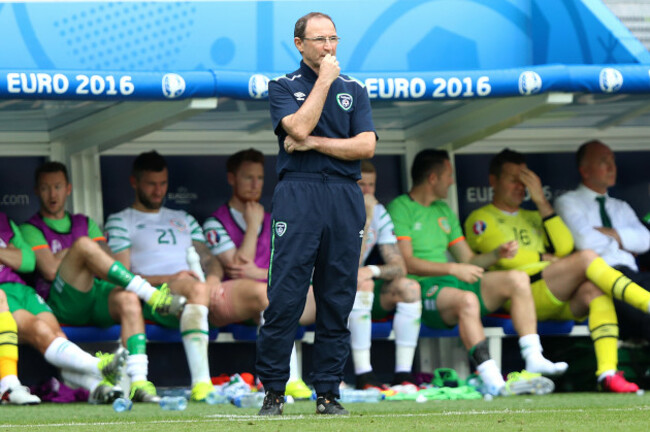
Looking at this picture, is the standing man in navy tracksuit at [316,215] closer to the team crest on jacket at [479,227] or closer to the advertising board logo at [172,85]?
the advertising board logo at [172,85]

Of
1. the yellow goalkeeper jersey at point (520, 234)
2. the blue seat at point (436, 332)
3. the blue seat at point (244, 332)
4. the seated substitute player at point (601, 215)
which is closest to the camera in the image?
the blue seat at point (244, 332)

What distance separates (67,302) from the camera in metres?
7.26

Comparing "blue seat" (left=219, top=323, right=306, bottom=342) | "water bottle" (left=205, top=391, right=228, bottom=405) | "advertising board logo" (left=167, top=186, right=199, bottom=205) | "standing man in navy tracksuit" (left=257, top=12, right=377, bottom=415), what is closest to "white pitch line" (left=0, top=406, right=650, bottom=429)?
"standing man in navy tracksuit" (left=257, top=12, right=377, bottom=415)

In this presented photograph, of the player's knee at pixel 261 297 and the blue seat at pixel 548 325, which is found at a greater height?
the player's knee at pixel 261 297

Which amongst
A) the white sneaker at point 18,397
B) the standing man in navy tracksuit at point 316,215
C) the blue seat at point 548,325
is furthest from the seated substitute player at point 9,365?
the blue seat at point 548,325

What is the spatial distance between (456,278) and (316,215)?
2.92m

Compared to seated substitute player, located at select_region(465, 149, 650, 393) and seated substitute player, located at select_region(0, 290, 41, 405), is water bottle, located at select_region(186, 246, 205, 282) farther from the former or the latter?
seated substitute player, located at select_region(465, 149, 650, 393)

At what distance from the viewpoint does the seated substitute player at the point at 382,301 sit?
24.1 feet

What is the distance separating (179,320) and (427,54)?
2.53 m

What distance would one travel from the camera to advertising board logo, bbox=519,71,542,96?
764 centimetres

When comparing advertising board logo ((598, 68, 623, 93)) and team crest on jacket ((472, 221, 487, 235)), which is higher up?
advertising board logo ((598, 68, 623, 93))

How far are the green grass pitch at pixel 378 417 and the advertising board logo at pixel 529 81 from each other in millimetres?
1983

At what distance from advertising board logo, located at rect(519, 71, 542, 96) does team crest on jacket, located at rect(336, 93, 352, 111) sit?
2587 mm

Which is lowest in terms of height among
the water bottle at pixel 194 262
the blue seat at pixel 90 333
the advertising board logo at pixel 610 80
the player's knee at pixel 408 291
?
the blue seat at pixel 90 333
